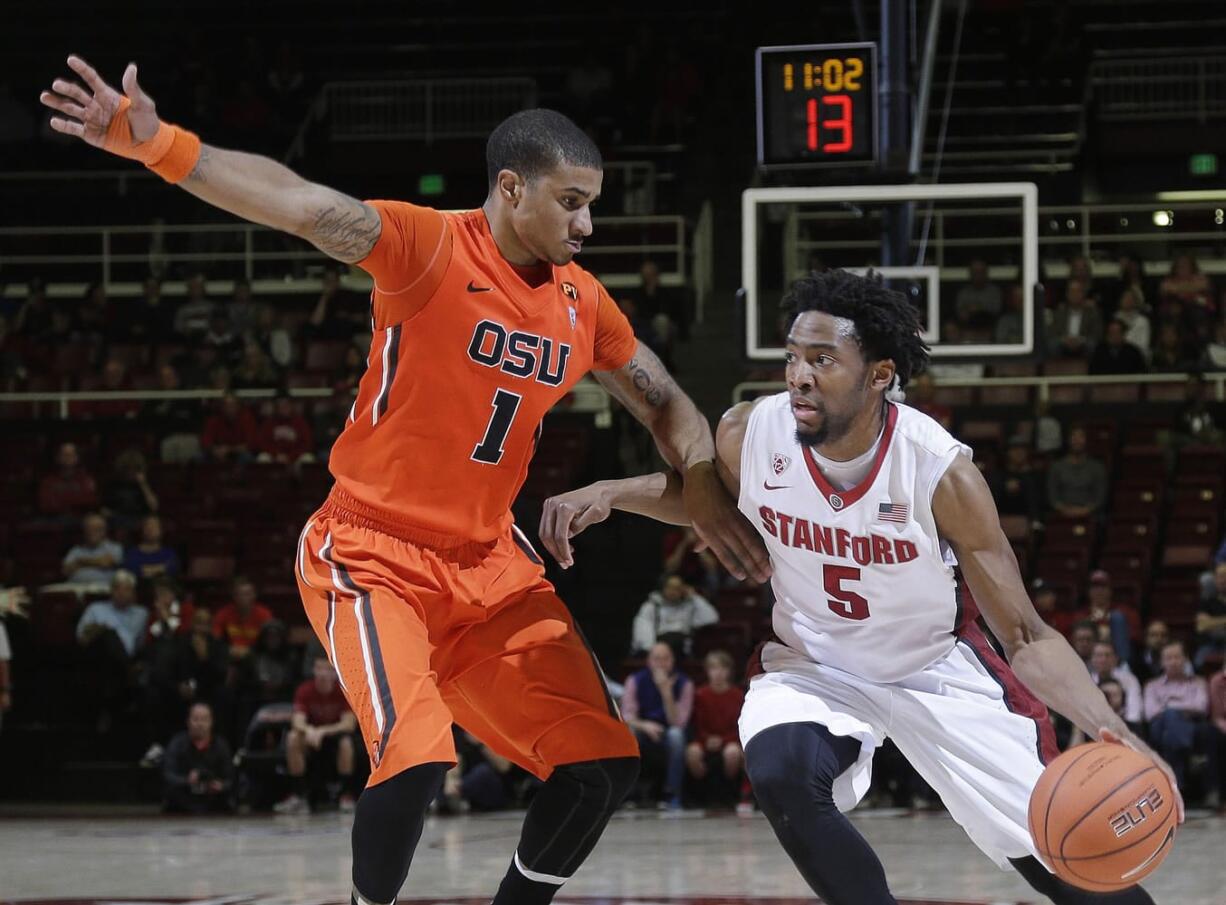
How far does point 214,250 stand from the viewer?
765 inches

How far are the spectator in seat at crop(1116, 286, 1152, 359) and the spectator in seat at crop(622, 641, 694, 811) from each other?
5.72m

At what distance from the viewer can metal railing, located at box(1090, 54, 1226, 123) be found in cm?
1947

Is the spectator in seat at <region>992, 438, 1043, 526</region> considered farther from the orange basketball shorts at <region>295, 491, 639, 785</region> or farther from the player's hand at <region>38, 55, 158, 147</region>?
the player's hand at <region>38, 55, 158, 147</region>

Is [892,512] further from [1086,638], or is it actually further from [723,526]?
[1086,638]

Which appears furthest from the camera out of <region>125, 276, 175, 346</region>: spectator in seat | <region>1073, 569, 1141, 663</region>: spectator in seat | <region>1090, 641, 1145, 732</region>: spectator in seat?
<region>125, 276, 175, 346</region>: spectator in seat

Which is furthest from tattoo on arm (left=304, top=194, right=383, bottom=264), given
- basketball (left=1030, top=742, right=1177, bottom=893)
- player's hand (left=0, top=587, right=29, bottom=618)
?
player's hand (left=0, top=587, right=29, bottom=618)

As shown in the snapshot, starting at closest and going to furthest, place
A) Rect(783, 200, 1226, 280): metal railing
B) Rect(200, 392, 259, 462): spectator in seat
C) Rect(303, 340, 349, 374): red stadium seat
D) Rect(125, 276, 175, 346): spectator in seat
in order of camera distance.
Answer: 1. Rect(200, 392, 259, 462): spectator in seat
2. Rect(783, 200, 1226, 280): metal railing
3. Rect(303, 340, 349, 374): red stadium seat
4. Rect(125, 276, 175, 346): spectator in seat

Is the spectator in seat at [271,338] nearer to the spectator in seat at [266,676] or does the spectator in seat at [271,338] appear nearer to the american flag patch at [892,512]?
the spectator in seat at [266,676]

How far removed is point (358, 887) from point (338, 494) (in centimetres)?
102

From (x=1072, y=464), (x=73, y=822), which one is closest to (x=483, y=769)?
(x=73, y=822)

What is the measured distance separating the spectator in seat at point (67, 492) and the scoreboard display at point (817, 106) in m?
7.28

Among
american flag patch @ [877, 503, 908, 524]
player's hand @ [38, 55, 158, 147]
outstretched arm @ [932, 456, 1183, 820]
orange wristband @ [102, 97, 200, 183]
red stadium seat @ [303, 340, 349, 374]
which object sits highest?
red stadium seat @ [303, 340, 349, 374]

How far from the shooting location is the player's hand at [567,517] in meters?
4.95

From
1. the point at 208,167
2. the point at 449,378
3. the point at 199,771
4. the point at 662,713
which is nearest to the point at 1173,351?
the point at 662,713
